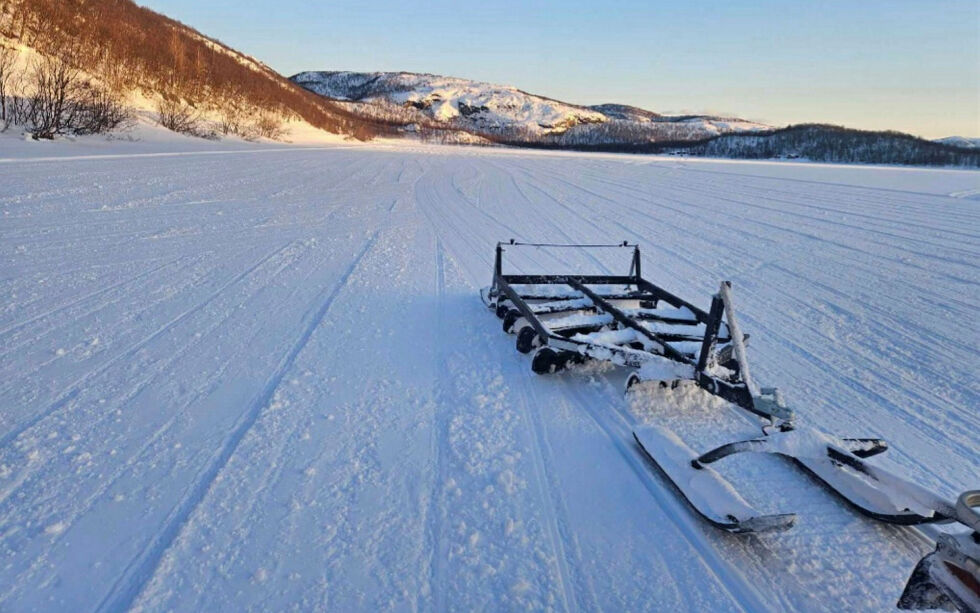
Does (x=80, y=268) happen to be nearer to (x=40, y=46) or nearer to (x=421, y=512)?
(x=421, y=512)

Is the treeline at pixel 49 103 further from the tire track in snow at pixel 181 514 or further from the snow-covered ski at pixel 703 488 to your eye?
the snow-covered ski at pixel 703 488

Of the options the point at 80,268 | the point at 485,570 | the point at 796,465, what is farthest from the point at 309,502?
the point at 80,268

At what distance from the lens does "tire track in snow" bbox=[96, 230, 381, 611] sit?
228cm

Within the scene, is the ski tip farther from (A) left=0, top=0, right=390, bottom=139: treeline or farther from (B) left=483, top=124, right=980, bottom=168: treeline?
(B) left=483, top=124, right=980, bottom=168: treeline

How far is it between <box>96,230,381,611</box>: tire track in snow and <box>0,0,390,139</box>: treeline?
128 feet

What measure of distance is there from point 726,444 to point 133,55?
4887 cm

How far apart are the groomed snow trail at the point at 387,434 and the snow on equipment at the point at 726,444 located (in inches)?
6.0

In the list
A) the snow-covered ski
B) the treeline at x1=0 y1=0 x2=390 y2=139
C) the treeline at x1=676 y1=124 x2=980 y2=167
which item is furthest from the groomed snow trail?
the treeline at x1=676 y1=124 x2=980 y2=167

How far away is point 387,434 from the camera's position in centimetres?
353

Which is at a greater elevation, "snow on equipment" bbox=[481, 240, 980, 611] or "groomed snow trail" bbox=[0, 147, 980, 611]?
"snow on equipment" bbox=[481, 240, 980, 611]

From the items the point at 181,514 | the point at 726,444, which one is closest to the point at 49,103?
the point at 181,514

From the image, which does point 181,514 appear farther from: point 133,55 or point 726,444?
point 133,55

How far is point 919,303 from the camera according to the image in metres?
7.23

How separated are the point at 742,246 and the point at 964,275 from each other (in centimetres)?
328
